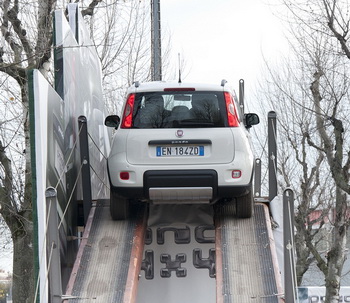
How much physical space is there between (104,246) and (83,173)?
5.06ft

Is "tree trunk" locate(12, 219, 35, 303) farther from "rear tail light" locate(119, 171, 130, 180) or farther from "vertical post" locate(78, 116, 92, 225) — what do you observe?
"rear tail light" locate(119, 171, 130, 180)

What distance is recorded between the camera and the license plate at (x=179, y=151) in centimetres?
977

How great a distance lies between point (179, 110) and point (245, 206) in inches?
58.4

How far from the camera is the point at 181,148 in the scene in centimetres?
977

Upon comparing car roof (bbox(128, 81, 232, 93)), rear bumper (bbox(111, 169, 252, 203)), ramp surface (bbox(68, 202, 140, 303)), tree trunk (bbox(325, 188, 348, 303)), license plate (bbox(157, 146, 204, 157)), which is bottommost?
tree trunk (bbox(325, 188, 348, 303))

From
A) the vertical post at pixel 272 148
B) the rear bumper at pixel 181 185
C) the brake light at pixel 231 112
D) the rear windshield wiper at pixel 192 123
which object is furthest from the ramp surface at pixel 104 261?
the vertical post at pixel 272 148

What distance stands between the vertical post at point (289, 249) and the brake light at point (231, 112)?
164cm

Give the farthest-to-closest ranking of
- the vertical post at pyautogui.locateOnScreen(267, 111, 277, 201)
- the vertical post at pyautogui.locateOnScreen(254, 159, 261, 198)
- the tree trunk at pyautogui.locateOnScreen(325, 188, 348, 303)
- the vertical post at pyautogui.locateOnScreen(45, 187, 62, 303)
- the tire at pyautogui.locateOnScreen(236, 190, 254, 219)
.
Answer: the tree trunk at pyautogui.locateOnScreen(325, 188, 348, 303) < the vertical post at pyautogui.locateOnScreen(254, 159, 261, 198) < the vertical post at pyautogui.locateOnScreen(267, 111, 277, 201) < the tire at pyautogui.locateOnScreen(236, 190, 254, 219) < the vertical post at pyautogui.locateOnScreen(45, 187, 62, 303)

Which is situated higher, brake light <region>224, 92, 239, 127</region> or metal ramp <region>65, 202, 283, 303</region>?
brake light <region>224, 92, 239, 127</region>

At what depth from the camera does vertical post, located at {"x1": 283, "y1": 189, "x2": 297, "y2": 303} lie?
848cm

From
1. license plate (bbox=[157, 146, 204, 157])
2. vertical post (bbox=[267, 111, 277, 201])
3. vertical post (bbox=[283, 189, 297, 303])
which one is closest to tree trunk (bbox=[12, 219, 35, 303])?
vertical post (bbox=[267, 111, 277, 201])

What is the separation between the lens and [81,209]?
1124 cm

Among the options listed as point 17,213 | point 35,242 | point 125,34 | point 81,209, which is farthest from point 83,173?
point 125,34

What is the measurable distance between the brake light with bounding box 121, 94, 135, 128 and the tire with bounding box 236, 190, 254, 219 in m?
1.69
